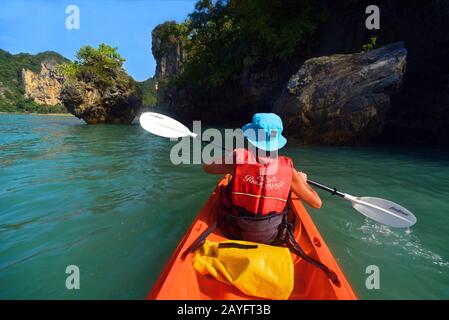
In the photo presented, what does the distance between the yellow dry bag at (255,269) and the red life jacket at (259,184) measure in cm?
45

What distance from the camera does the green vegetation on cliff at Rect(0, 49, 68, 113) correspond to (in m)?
79.1

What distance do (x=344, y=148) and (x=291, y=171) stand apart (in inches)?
316

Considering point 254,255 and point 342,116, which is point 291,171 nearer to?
point 254,255

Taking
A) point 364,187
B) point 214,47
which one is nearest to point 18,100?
point 214,47

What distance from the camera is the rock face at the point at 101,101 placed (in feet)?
71.0

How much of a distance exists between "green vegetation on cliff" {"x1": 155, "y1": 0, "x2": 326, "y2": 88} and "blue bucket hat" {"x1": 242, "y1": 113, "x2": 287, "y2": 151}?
40.7 feet

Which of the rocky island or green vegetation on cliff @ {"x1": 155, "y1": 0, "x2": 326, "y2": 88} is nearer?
the rocky island

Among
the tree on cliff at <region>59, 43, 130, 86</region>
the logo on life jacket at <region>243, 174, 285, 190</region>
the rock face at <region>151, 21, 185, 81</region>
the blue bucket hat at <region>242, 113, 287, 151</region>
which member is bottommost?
the logo on life jacket at <region>243, 174, 285, 190</region>

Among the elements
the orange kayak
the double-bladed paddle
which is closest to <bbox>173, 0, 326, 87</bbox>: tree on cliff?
the double-bladed paddle

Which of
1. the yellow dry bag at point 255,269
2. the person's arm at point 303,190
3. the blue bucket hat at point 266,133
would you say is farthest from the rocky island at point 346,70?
the yellow dry bag at point 255,269

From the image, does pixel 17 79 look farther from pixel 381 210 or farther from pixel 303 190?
pixel 381 210

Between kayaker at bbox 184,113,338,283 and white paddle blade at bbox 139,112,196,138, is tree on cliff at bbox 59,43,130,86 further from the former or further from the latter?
kayaker at bbox 184,113,338,283

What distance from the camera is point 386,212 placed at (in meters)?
3.62
